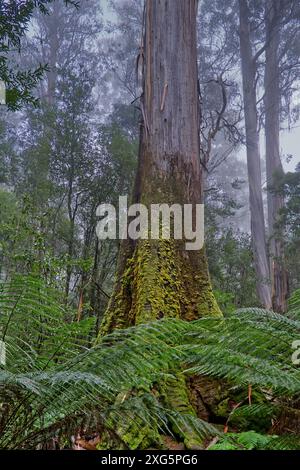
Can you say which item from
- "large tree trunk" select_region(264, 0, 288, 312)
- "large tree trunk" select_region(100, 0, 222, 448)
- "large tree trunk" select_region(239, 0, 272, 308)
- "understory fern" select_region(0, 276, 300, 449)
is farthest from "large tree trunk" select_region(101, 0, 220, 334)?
"large tree trunk" select_region(239, 0, 272, 308)

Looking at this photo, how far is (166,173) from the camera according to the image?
10.7 feet

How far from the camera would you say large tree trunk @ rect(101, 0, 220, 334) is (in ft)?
8.96

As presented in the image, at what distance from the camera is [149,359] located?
4.30ft

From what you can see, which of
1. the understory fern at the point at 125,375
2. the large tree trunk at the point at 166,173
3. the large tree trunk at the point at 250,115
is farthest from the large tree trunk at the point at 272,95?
the understory fern at the point at 125,375

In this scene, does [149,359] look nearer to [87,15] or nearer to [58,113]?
[58,113]

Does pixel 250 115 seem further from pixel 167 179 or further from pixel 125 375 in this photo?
pixel 125 375

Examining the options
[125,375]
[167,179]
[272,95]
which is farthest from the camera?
[272,95]

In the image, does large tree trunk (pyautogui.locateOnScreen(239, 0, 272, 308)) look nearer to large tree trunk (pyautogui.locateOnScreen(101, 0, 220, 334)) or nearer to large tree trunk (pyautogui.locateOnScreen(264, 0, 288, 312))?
large tree trunk (pyautogui.locateOnScreen(264, 0, 288, 312))

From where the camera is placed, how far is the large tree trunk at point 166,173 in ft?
8.96

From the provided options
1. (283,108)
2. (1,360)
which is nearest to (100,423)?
(1,360)

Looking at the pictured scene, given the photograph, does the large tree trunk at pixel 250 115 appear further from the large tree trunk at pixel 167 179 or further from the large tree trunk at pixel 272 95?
the large tree trunk at pixel 167 179

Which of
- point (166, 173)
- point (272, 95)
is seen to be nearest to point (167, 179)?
point (166, 173)

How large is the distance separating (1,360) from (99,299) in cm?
377

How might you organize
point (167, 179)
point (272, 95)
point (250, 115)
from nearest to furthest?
point (167, 179)
point (250, 115)
point (272, 95)
